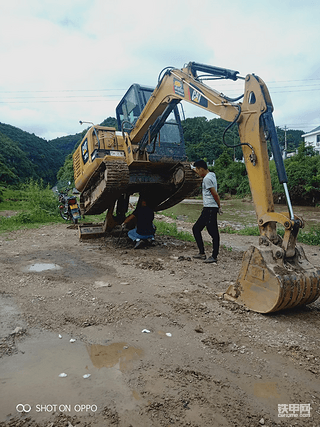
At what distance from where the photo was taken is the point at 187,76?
5.23 meters

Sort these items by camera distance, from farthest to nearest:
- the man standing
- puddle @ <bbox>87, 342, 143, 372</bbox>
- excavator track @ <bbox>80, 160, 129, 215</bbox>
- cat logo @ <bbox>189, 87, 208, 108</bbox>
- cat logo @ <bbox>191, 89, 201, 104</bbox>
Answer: excavator track @ <bbox>80, 160, 129, 215</bbox>
the man standing
cat logo @ <bbox>191, 89, 201, 104</bbox>
cat logo @ <bbox>189, 87, 208, 108</bbox>
puddle @ <bbox>87, 342, 143, 372</bbox>

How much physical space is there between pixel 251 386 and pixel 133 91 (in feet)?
21.9

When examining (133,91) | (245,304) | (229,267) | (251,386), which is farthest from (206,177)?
(251,386)

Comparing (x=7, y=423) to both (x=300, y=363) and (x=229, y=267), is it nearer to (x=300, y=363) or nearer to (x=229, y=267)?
(x=300, y=363)

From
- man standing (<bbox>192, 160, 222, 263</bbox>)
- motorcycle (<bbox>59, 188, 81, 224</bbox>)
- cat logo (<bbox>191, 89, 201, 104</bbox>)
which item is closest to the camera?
cat logo (<bbox>191, 89, 201, 104</bbox>)

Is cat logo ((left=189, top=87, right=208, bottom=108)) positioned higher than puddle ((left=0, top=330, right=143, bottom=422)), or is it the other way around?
cat logo ((left=189, top=87, right=208, bottom=108))

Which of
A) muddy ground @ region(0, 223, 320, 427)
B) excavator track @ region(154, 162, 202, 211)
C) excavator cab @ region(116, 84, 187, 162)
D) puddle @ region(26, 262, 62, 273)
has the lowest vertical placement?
muddy ground @ region(0, 223, 320, 427)

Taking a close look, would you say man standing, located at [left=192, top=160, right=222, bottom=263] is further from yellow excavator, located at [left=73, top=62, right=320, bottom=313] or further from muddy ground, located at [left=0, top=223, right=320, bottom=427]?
yellow excavator, located at [left=73, top=62, right=320, bottom=313]

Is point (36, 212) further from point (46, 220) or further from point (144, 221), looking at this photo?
point (144, 221)

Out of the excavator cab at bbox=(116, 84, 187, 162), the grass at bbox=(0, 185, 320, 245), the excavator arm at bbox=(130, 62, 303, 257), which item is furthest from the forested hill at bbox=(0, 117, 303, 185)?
the excavator arm at bbox=(130, 62, 303, 257)

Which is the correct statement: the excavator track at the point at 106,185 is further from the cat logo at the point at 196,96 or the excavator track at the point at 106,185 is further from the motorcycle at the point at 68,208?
the motorcycle at the point at 68,208

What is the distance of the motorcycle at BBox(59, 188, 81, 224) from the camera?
1069 cm

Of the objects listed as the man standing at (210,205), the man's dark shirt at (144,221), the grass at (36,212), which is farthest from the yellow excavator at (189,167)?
the grass at (36,212)

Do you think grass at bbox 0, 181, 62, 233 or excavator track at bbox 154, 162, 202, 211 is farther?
grass at bbox 0, 181, 62, 233
